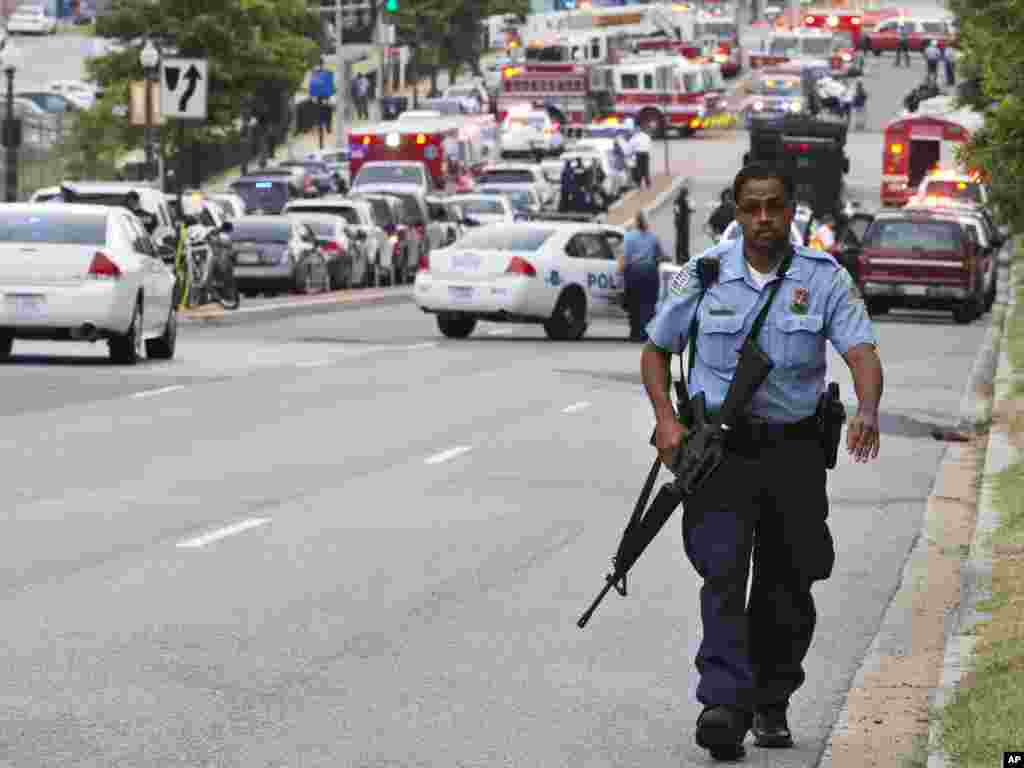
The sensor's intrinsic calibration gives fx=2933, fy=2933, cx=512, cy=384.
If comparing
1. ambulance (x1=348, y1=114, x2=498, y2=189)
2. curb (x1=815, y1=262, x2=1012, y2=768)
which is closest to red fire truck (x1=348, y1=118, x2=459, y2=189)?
ambulance (x1=348, y1=114, x2=498, y2=189)

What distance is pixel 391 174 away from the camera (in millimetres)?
71312

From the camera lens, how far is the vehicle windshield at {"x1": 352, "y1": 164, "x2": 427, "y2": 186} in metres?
70.9

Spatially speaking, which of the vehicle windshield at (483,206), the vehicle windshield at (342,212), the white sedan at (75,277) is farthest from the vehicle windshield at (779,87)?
the white sedan at (75,277)

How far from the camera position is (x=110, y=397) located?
24375 millimetres

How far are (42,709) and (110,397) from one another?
14858mm

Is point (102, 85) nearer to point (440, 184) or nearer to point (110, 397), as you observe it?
point (440, 184)

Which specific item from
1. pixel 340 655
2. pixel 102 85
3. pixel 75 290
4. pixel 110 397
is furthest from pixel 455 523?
pixel 102 85

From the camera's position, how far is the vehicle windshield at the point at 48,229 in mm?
28328

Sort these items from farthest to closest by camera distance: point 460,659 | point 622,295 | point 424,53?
point 424,53
point 622,295
point 460,659

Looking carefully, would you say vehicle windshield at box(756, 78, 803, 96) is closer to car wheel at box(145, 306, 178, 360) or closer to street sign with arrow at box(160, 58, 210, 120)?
street sign with arrow at box(160, 58, 210, 120)

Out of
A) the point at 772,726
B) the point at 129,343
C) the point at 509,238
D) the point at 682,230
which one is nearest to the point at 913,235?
the point at 682,230

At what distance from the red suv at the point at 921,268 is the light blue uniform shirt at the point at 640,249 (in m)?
10.1

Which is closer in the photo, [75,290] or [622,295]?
[75,290]

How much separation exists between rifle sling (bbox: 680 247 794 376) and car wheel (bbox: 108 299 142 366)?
1973cm
